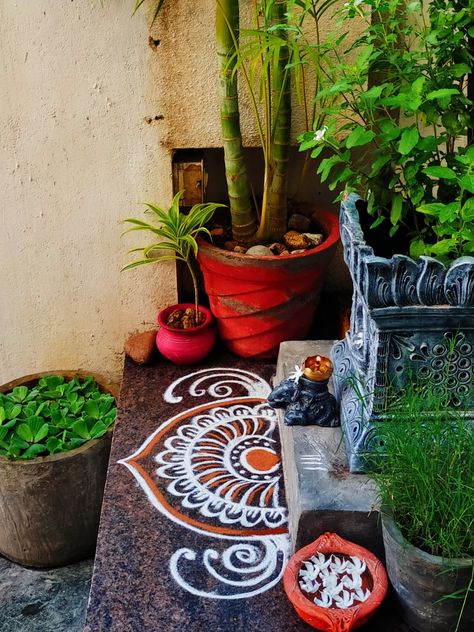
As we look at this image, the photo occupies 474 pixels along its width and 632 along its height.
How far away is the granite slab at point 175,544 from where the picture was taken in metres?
1.72

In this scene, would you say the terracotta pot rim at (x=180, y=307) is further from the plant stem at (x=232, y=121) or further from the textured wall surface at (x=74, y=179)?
the plant stem at (x=232, y=121)

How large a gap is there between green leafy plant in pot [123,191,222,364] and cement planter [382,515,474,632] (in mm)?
1099

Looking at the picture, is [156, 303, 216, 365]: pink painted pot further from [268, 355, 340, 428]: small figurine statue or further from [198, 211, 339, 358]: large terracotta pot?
[268, 355, 340, 428]: small figurine statue

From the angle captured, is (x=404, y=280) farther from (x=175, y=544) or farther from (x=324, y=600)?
(x=175, y=544)

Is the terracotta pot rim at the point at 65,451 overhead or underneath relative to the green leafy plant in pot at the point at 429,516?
underneath

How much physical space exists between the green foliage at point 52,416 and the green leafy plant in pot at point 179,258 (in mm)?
319

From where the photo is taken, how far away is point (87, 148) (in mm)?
2518

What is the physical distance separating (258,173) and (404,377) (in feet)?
4.19

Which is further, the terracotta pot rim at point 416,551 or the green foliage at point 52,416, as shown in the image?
the green foliage at point 52,416

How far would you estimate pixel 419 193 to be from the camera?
1.79 meters

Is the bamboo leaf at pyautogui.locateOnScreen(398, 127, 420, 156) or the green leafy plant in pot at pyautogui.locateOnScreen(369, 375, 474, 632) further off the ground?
the bamboo leaf at pyautogui.locateOnScreen(398, 127, 420, 156)

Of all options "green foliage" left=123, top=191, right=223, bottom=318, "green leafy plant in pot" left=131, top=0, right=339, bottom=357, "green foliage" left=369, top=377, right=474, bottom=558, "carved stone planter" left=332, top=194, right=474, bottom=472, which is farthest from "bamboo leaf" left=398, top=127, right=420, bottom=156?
"green foliage" left=123, top=191, right=223, bottom=318

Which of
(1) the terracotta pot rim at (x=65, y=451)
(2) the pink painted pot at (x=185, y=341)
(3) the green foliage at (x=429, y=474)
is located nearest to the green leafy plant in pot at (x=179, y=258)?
(2) the pink painted pot at (x=185, y=341)

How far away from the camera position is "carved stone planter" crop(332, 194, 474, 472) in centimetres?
165
